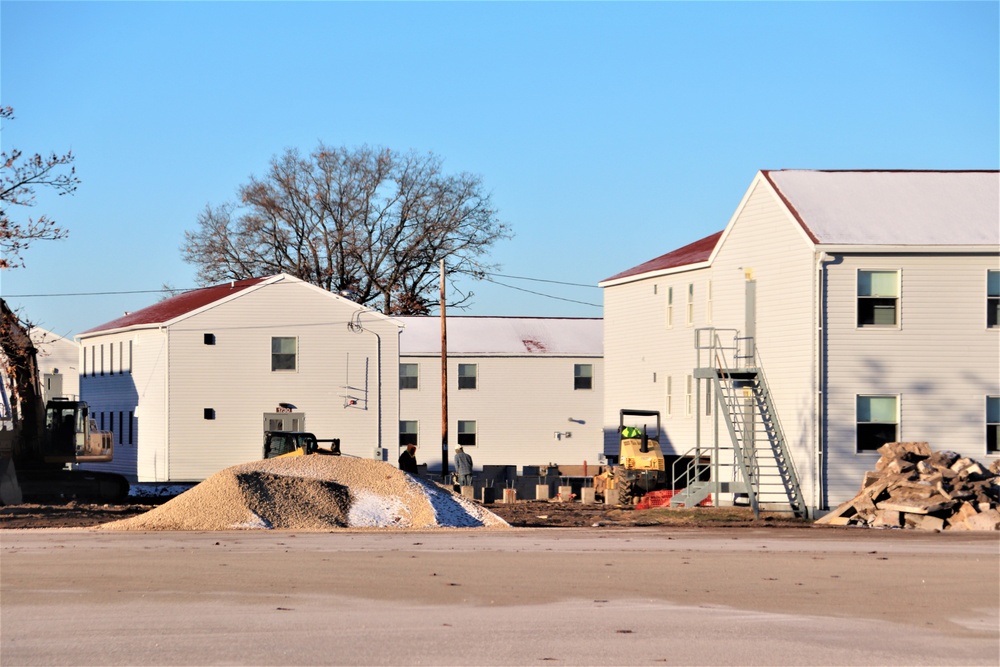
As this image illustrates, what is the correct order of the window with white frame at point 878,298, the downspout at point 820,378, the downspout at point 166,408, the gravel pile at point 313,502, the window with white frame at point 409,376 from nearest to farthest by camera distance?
the gravel pile at point 313,502, the downspout at point 820,378, the window with white frame at point 878,298, the downspout at point 166,408, the window with white frame at point 409,376

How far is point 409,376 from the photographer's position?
6309cm

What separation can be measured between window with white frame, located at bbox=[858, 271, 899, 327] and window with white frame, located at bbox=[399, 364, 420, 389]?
31264 mm

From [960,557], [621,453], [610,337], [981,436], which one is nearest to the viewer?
[960,557]

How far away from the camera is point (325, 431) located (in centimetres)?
5525

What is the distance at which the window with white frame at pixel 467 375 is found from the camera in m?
63.4

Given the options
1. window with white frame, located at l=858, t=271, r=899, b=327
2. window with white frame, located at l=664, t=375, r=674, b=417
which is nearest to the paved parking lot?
window with white frame, located at l=858, t=271, r=899, b=327

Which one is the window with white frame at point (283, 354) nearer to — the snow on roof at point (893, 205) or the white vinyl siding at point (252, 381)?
the white vinyl siding at point (252, 381)

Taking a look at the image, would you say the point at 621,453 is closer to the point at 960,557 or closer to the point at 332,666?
the point at 960,557

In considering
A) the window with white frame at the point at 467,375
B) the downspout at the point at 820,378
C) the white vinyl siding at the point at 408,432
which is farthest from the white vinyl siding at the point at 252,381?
the downspout at the point at 820,378

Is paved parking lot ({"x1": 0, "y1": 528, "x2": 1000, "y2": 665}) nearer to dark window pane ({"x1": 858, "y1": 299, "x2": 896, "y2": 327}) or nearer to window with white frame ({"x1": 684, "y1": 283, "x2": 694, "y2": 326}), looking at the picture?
dark window pane ({"x1": 858, "y1": 299, "x2": 896, "y2": 327})

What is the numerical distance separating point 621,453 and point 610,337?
1047 centimetres

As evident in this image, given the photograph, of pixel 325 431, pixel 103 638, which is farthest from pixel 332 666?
pixel 325 431

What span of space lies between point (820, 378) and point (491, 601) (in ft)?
60.2

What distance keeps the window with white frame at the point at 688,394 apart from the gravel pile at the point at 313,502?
12853mm
